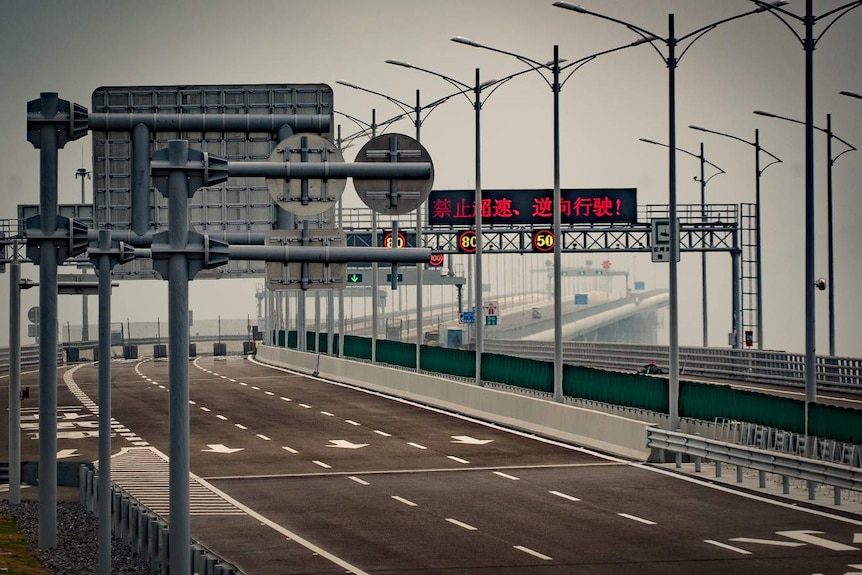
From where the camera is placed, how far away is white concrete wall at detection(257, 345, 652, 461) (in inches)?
1678

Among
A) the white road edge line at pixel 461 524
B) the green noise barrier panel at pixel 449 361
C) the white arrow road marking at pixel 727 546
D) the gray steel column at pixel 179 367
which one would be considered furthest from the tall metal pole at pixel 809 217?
the green noise barrier panel at pixel 449 361

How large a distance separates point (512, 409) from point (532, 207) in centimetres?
4475

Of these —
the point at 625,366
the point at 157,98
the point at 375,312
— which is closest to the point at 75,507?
the point at 157,98

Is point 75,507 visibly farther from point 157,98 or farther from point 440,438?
point 440,438

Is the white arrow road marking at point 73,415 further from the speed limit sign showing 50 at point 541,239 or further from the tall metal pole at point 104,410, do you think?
the speed limit sign showing 50 at point 541,239

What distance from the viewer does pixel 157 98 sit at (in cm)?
2350

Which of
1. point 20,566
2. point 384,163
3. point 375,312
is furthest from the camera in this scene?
point 375,312

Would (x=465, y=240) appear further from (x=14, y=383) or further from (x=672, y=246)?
(x=14, y=383)

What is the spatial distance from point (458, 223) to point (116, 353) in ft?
139

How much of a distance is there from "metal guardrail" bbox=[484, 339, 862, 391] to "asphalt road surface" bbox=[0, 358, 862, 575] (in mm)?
20053

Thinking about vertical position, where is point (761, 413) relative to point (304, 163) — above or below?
below

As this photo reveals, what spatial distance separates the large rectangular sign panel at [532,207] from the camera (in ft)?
311

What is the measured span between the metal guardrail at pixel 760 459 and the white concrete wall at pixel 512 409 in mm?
1478

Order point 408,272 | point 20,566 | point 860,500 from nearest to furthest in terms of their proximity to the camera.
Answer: point 20,566 → point 860,500 → point 408,272
